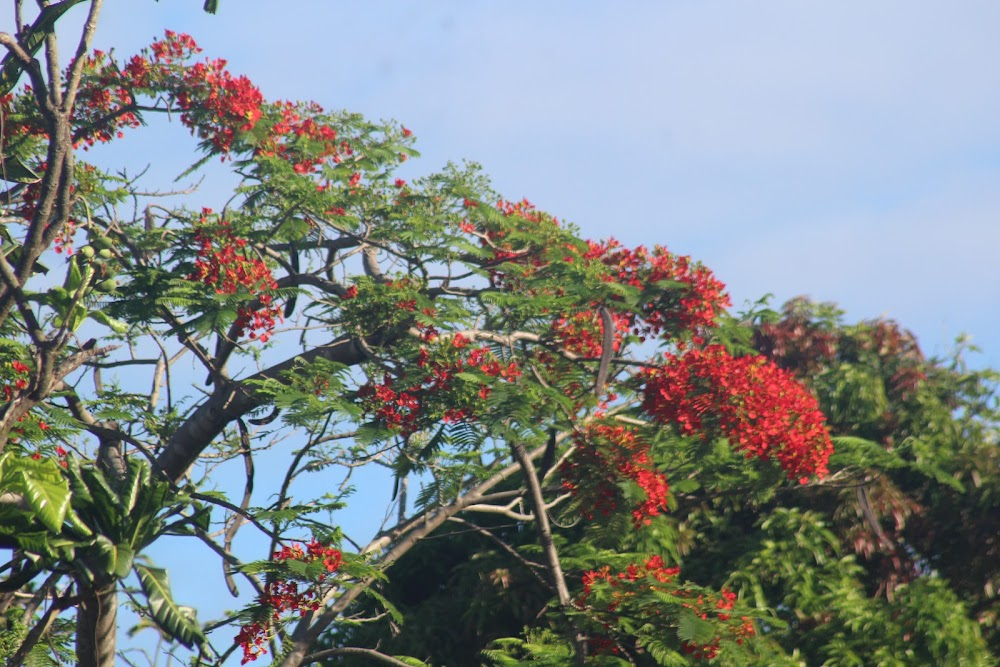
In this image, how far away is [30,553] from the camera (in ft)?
31.5

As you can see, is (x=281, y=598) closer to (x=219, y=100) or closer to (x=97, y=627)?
(x=97, y=627)

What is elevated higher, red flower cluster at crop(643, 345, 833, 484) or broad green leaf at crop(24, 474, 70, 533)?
red flower cluster at crop(643, 345, 833, 484)

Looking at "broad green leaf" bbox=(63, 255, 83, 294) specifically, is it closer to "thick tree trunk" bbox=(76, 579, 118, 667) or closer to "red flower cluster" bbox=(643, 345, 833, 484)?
"thick tree trunk" bbox=(76, 579, 118, 667)

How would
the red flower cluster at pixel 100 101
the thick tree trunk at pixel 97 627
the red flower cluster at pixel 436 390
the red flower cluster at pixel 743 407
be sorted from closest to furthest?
the red flower cluster at pixel 436 390 < the red flower cluster at pixel 743 407 < the thick tree trunk at pixel 97 627 < the red flower cluster at pixel 100 101

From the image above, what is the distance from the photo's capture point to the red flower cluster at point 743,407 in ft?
32.6

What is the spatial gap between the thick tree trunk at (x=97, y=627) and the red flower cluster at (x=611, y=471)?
4.34 meters

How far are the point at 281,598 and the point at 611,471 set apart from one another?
3.07 metres

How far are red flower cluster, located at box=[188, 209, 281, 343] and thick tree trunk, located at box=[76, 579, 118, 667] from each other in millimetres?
2766

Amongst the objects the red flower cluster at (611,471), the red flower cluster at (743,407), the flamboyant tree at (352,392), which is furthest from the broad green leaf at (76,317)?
the red flower cluster at (743,407)

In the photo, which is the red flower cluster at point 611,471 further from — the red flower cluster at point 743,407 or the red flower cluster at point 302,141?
the red flower cluster at point 302,141

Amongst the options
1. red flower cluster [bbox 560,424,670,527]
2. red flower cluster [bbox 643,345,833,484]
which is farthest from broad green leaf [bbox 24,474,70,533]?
red flower cluster [bbox 643,345,833,484]

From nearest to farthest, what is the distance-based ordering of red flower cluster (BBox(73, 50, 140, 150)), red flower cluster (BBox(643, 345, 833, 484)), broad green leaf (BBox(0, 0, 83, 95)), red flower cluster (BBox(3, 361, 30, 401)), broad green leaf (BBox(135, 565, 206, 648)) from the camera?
1. broad green leaf (BBox(0, 0, 83, 95))
2. broad green leaf (BBox(135, 565, 206, 648))
3. red flower cluster (BBox(643, 345, 833, 484))
4. red flower cluster (BBox(3, 361, 30, 401))
5. red flower cluster (BBox(73, 50, 140, 150))

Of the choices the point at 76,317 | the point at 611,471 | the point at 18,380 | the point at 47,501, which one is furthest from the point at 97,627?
the point at 611,471

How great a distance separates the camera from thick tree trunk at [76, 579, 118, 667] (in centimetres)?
1009
